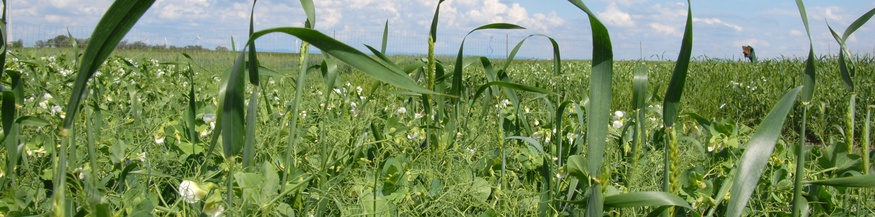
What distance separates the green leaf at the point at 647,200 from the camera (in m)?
0.96

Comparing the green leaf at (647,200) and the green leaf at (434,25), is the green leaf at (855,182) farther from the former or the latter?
the green leaf at (434,25)

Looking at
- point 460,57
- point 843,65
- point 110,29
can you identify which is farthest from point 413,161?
point 110,29

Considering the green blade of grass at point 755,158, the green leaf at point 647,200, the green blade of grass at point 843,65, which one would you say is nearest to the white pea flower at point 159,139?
the green leaf at point 647,200

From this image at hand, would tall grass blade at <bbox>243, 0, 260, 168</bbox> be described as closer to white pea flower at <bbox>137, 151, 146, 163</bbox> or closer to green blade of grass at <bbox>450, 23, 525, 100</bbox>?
green blade of grass at <bbox>450, 23, 525, 100</bbox>

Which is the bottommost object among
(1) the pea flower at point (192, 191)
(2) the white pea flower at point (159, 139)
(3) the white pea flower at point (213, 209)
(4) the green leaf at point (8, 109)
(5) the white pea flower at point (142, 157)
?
(5) the white pea flower at point (142, 157)

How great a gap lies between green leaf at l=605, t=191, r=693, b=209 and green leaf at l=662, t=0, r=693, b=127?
0.33 ft

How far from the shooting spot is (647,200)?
96 centimetres

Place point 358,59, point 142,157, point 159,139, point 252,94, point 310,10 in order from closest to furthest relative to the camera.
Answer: point 358,59, point 252,94, point 310,10, point 142,157, point 159,139

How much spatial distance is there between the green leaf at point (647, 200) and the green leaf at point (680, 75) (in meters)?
0.10

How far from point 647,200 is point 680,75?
0.18 meters

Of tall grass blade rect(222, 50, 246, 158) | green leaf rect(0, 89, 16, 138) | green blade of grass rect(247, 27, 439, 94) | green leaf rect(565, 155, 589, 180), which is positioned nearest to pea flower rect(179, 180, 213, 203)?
tall grass blade rect(222, 50, 246, 158)

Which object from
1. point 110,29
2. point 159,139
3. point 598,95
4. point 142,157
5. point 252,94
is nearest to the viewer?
point 110,29

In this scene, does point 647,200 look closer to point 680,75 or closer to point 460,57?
point 680,75

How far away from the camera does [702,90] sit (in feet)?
20.6
